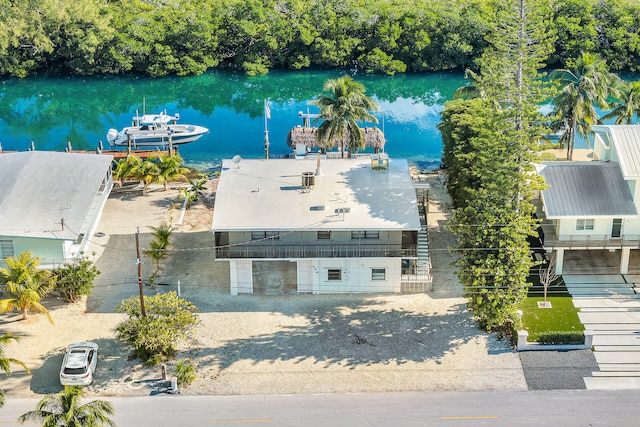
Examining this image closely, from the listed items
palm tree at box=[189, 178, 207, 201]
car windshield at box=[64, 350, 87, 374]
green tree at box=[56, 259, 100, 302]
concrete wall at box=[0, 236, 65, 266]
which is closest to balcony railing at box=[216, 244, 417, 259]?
green tree at box=[56, 259, 100, 302]

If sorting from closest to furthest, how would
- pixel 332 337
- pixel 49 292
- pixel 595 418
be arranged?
pixel 595 418 → pixel 332 337 → pixel 49 292

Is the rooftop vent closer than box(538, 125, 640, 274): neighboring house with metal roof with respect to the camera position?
No

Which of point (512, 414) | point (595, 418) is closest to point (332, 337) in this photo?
point (512, 414)

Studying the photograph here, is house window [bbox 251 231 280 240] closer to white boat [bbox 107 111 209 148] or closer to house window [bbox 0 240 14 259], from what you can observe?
house window [bbox 0 240 14 259]

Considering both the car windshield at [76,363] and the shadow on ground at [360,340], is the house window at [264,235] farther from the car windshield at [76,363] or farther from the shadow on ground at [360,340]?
the car windshield at [76,363]

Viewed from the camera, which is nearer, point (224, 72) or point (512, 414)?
point (512, 414)

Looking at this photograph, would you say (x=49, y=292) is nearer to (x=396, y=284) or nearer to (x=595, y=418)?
(x=396, y=284)
